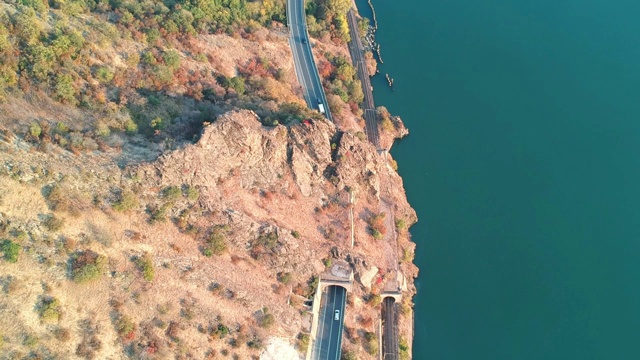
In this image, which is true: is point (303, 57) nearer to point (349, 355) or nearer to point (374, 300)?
point (374, 300)

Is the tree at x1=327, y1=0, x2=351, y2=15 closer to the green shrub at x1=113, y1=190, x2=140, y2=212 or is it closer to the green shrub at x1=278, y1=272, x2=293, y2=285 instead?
the green shrub at x1=278, y1=272, x2=293, y2=285

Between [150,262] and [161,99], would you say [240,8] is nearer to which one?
[161,99]

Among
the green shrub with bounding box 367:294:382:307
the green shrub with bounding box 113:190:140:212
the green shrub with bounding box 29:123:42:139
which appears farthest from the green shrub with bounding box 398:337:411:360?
the green shrub with bounding box 29:123:42:139

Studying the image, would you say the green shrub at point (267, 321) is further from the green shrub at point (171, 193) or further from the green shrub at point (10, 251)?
the green shrub at point (10, 251)

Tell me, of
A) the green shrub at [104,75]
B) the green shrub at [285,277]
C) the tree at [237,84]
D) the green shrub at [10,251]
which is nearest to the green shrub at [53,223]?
the green shrub at [10,251]

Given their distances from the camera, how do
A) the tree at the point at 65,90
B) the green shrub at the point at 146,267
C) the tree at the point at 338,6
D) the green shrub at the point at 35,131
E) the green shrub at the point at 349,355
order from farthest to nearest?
the tree at the point at 338,6 < the green shrub at the point at 349,355 < the tree at the point at 65,90 < the green shrub at the point at 35,131 < the green shrub at the point at 146,267
